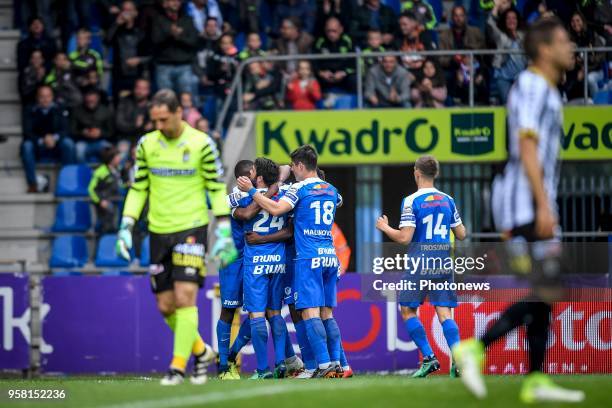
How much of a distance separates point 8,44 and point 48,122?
272cm

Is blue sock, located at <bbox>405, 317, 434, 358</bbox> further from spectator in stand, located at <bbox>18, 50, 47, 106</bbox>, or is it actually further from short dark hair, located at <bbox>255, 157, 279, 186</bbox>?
spectator in stand, located at <bbox>18, 50, 47, 106</bbox>

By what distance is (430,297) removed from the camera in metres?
13.5

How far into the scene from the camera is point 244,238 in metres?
13.7

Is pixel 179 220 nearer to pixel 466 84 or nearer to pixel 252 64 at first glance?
pixel 252 64

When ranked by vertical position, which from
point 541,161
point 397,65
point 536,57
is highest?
point 397,65

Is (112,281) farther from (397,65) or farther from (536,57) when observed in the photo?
(536,57)

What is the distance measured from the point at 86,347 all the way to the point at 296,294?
5901 mm

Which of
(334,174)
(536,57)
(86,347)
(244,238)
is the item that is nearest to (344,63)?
(334,174)

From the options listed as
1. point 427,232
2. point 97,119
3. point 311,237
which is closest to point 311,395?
point 311,237

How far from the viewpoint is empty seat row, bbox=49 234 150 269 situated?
2020 centimetres

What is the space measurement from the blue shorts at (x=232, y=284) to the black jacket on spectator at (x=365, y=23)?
8159 mm

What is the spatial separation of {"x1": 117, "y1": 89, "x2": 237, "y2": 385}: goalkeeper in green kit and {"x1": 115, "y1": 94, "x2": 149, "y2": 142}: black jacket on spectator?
10.7 meters

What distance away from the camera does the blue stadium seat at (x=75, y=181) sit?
21.2 metres

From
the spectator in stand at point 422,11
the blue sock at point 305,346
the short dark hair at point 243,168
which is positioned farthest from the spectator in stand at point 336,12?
the blue sock at point 305,346
